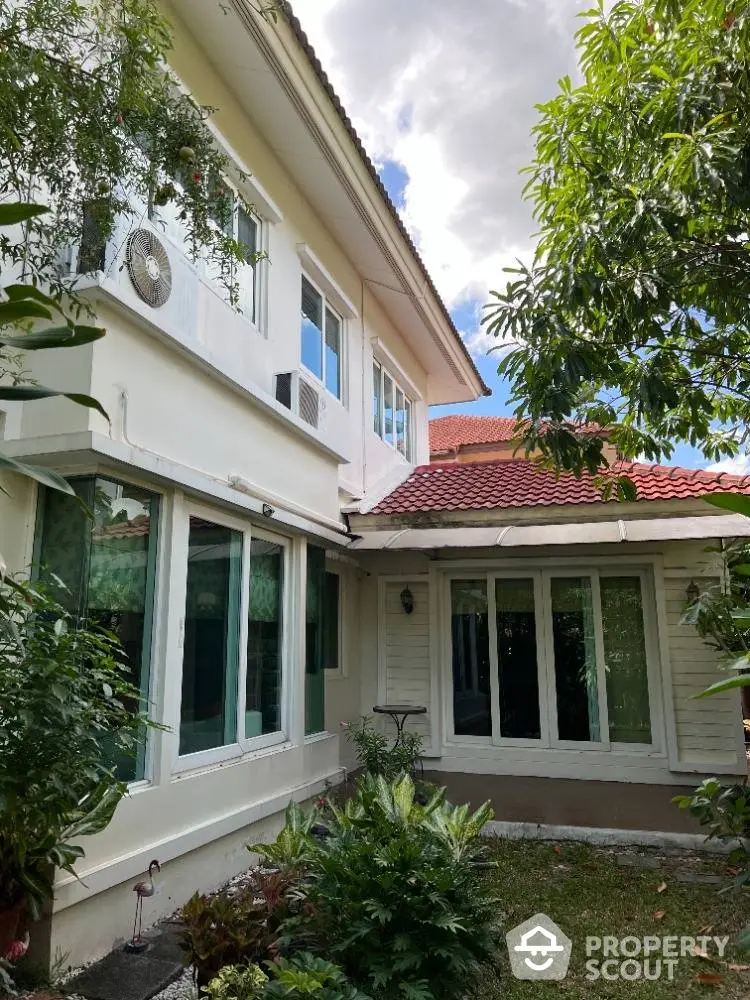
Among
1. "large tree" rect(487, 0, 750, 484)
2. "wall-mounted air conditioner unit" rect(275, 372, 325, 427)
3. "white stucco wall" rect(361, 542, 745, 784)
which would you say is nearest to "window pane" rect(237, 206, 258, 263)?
"wall-mounted air conditioner unit" rect(275, 372, 325, 427)

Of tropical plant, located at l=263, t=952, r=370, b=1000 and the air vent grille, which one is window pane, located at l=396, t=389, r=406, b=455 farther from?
tropical plant, located at l=263, t=952, r=370, b=1000

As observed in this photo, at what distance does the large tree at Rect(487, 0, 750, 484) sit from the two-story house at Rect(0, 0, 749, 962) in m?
3.46

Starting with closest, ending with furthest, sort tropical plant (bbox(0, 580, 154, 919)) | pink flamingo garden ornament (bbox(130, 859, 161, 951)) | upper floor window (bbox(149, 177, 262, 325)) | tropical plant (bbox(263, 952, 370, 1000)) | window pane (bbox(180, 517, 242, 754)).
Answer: tropical plant (bbox(263, 952, 370, 1000)) < tropical plant (bbox(0, 580, 154, 919)) < pink flamingo garden ornament (bbox(130, 859, 161, 951)) < window pane (bbox(180, 517, 242, 754)) < upper floor window (bbox(149, 177, 262, 325))

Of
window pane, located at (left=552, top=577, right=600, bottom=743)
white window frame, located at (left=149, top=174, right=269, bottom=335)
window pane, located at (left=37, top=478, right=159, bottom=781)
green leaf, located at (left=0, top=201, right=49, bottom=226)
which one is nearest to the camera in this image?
green leaf, located at (left=0, top=201, right=49, bottom=226)

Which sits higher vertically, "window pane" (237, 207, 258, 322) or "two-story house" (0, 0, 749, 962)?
"window pane" (237, 207, 258, 322)

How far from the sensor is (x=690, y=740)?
11773 millimetres

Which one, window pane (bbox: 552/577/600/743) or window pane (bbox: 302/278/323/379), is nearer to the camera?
window pane (bbox: 302/278/323/379)

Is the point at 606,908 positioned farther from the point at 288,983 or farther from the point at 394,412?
the point at 394,412

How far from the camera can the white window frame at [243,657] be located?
7.22 meters

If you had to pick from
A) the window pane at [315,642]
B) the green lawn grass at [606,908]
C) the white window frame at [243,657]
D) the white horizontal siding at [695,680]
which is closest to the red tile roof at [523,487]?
the white horizontal siding at [695,680]

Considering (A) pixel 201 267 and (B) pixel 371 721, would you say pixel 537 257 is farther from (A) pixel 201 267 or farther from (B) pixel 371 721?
(B) pixel 371 721

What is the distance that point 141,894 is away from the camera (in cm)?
569

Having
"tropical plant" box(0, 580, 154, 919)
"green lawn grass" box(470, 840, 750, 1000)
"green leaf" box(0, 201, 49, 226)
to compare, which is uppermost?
"green leaf" box(0, 201, 49, 226)

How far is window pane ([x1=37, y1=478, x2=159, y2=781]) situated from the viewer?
19.9ft
